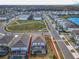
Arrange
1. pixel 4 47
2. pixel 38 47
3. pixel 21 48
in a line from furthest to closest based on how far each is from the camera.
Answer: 1. pixel 4 47
2. pixel 38 47
3. pixel 21 48

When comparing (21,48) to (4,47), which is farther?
(4,47)

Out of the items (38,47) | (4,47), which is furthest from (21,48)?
(4,47)

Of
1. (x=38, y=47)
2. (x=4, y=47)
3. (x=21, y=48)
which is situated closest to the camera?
(x=21, y=48)

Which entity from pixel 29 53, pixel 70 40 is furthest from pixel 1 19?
pixel 29 53

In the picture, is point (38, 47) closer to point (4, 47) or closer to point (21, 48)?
point (21, 48)

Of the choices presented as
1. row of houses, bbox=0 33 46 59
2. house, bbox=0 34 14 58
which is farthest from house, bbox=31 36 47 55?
house, bbox=0 34 14 58

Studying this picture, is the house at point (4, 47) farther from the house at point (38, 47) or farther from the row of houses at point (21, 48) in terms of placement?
the house at point (38, 47)

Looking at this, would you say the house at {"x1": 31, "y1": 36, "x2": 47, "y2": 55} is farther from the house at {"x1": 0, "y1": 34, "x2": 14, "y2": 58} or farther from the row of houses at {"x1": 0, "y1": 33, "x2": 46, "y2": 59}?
the house at {"x1": 0, "y1": 34, "x2": 14, "y2": 58}

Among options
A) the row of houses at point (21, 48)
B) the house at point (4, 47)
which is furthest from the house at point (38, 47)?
the house at point (4, 47)

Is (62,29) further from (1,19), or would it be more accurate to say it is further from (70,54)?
(1,19)

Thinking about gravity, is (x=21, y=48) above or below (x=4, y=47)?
above

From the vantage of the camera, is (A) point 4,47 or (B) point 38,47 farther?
(A) point 4,47
